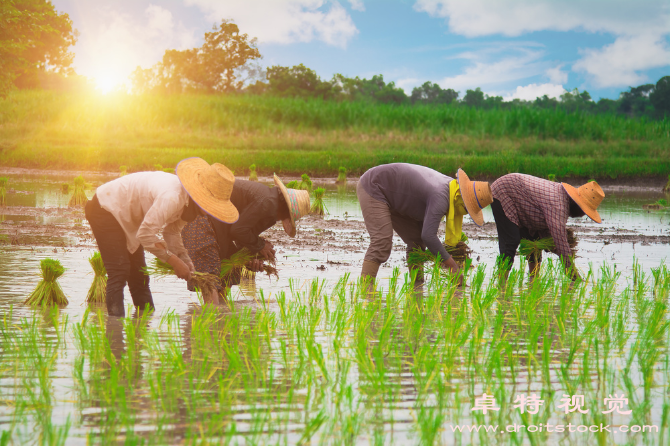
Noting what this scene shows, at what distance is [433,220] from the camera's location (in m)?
5.01

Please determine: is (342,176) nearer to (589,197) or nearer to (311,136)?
(311,136)

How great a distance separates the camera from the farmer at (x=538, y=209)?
5457 mm

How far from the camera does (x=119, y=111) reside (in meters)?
26.9

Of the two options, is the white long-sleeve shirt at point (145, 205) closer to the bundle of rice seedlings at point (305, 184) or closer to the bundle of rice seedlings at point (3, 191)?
the bundle of rice seedlings at point (3, 191)

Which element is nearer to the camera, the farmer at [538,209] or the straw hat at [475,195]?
the straw hat at [475,195]

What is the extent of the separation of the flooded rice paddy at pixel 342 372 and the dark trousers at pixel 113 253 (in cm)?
16

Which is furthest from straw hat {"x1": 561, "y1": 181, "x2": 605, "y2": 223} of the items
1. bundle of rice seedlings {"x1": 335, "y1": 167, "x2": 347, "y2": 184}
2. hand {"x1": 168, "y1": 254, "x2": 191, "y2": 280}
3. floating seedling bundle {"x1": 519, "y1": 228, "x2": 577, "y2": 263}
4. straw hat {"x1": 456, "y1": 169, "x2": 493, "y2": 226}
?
bundle of rice seedlings {"x1": 335, "y1": 167, "x2": 347, "y2": 184}

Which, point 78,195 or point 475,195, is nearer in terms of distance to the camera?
point 475,195

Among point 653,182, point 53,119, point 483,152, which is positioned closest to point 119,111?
point 53,119

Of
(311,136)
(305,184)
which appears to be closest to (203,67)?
(311,136)

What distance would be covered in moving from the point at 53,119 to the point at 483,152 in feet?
54.7

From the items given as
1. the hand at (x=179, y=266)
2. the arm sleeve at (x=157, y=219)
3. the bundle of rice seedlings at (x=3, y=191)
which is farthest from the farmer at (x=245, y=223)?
the bundle of rice seedlings at (x=3, y=191)

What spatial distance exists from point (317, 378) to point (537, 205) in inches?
129

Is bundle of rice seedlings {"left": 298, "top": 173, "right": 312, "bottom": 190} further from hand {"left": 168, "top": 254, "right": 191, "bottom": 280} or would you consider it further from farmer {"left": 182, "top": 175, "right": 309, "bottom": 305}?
hand {"left": 168, "top": 254, "right": 191, "bottom": 280}
